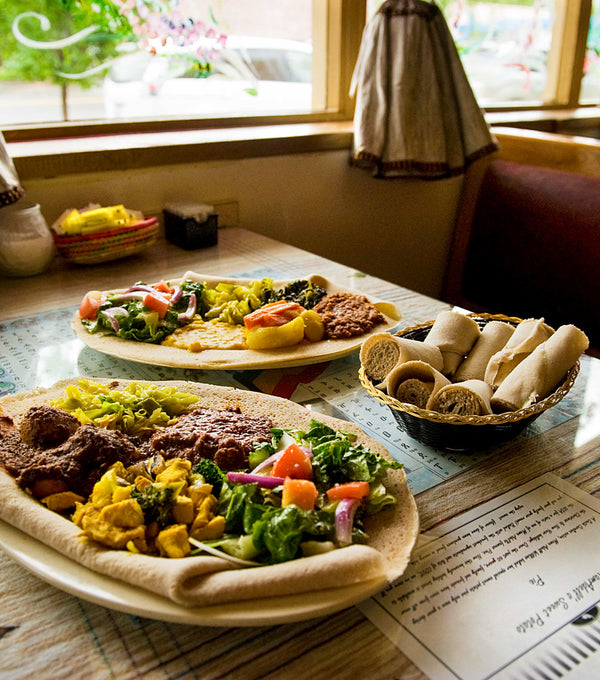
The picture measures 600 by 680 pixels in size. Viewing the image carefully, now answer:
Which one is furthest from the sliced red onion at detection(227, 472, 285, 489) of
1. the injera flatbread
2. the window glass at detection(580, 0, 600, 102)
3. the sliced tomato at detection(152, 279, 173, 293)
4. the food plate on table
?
the window glass at detection(580, 0, 600, 102)

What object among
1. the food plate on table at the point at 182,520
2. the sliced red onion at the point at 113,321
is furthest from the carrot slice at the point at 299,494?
the sliced red onion at the point at 113,321

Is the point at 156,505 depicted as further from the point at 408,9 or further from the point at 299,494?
the point at 408,9

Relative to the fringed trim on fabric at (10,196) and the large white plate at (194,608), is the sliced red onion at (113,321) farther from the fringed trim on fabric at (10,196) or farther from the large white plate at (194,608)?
the large white plate at (194,608)

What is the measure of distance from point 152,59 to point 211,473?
1935 mm

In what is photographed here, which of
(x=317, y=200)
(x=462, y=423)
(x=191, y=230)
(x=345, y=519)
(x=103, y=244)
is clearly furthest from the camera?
(x=317, y=200)

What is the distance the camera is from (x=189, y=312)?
1436 millimetres

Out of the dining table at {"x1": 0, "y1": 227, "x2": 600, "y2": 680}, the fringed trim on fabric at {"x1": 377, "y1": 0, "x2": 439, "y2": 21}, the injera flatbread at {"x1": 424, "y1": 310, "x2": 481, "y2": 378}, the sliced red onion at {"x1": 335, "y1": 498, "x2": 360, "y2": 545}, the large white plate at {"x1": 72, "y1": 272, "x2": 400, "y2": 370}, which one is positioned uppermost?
the fringed trim on fabric at {"x1": 377, "y1": 0, "x2": 439, "y2": 21}

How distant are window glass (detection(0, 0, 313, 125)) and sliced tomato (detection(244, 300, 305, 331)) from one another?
131 cm

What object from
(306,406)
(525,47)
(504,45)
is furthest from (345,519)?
(525,47)

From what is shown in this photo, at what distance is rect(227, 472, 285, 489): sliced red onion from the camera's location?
0.81m

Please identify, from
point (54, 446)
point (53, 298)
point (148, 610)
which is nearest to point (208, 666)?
point (148, 610)

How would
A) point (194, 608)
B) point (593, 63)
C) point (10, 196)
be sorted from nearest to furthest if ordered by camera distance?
point (194, 608) → point (10, 196) → point (593, 63)

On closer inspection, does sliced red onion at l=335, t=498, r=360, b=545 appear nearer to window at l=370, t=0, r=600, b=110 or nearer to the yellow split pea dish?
the yellow split pea dish

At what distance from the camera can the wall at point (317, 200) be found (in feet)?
6.79
